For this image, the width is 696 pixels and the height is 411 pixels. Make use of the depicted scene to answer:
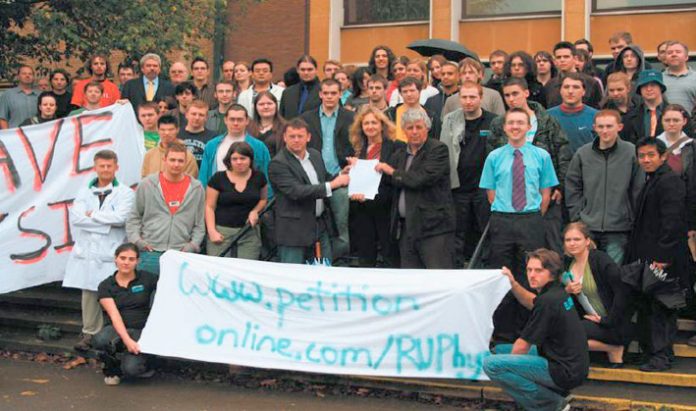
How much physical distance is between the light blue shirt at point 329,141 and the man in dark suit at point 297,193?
26.6 inches

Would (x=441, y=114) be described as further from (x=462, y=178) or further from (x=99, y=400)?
(x=99, y=400)

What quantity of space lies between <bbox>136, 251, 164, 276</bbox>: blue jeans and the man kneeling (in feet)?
0.85

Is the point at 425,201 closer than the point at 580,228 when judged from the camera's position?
No

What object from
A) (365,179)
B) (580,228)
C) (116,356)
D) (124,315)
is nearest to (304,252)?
(365,179)

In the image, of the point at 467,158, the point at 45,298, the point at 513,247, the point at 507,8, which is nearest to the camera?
the point at 513,247

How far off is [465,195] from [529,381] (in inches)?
105

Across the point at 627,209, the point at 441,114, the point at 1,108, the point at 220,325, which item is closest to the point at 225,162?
the point at 220,325

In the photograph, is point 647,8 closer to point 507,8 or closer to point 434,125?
point 507,8

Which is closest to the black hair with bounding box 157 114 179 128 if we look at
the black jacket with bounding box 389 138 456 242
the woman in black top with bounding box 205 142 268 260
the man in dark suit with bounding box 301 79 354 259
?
the woman in black top with bounding box 205 142 268 260

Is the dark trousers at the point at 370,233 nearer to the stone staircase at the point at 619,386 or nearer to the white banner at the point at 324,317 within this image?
the white banner at the point at 324,317

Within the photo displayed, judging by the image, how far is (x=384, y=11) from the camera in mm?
21828

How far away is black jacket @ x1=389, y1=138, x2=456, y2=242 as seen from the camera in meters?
9.47

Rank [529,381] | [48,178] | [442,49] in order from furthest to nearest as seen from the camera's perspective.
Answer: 1. [442,49]
2. [48,178]
3. [529,381]

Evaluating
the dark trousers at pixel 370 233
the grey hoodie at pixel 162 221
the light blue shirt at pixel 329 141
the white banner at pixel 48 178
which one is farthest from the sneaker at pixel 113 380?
the light blue shirt at pixel 329 141
